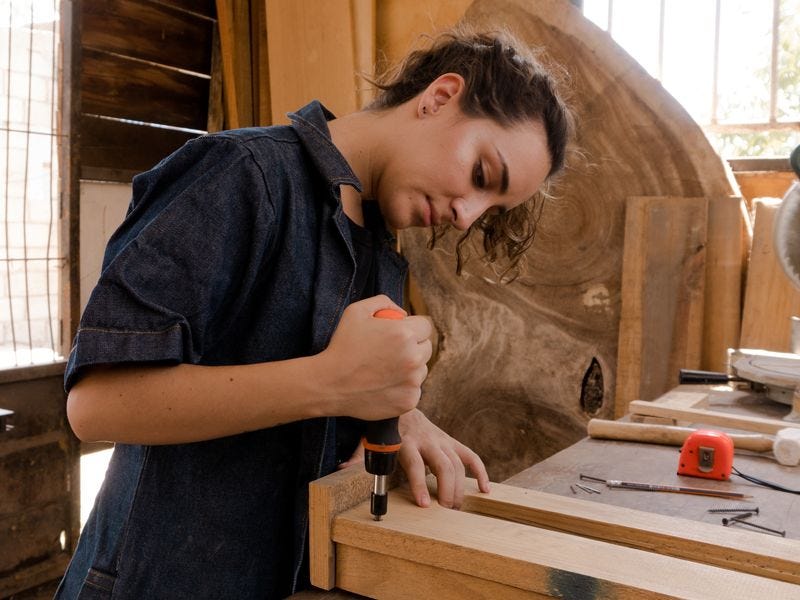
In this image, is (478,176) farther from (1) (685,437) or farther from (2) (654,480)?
(1) (685,437)

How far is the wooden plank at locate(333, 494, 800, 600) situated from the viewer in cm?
83

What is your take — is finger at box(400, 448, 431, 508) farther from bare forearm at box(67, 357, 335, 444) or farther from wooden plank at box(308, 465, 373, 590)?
bare forearm at box(67, 357, 335, 444)

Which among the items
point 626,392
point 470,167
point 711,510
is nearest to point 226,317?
point 470,167

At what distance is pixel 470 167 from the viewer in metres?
1.28

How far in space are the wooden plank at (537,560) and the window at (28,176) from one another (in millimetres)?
2439

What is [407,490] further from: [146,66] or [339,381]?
[146,66]

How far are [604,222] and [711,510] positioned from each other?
1405mm

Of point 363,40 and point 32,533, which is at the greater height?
point 363,40

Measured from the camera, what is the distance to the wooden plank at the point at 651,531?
3.18ft

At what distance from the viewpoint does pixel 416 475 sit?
1159mm

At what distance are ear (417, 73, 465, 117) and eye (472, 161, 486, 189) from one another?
119mm

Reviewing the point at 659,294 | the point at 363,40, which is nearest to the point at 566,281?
→ the point at 659,294

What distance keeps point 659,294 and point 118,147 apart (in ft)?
7.46

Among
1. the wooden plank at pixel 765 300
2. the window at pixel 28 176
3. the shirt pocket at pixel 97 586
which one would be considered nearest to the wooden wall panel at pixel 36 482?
the window at pixel 28 176
